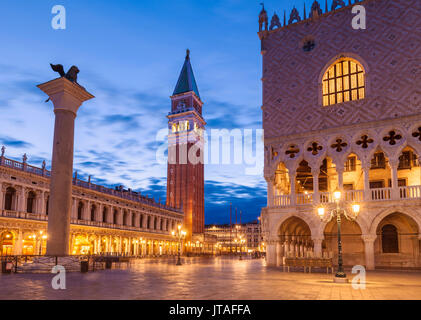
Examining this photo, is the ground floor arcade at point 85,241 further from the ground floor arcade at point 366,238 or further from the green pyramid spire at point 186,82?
the green pyramid spire at point 186,82

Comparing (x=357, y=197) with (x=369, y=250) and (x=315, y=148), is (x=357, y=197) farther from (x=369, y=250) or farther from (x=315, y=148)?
(x=315, y=148)

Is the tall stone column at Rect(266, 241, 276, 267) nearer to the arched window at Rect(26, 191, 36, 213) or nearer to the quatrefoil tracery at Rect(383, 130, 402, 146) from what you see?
the quatrefoil tracery at Rect(383, 130, 402, 146)

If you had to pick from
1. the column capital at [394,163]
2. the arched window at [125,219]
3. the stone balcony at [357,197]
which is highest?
the column capital at [394,163]

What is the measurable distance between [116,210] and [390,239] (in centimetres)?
4473

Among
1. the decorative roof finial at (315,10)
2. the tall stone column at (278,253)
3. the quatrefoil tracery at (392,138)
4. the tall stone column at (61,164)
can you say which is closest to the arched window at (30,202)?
the tall stone column at (61,164)

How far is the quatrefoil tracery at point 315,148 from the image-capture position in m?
27.9

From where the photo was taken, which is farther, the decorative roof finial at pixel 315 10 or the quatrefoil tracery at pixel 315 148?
the decorative roof finial at pixel 315 10

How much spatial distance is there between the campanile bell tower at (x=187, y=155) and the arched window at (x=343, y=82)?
67524 millimetres

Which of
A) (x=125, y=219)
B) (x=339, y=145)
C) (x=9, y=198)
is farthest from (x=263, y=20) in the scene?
(x=125, y=219)
